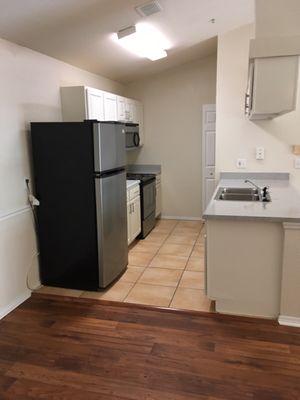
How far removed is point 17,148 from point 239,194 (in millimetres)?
2237

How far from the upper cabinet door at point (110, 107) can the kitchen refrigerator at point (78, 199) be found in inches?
30.5

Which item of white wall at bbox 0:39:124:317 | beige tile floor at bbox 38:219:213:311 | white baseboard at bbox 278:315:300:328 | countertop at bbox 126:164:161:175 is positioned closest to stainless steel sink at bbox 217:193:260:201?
beige tile floor at bbox 38:219:213:311

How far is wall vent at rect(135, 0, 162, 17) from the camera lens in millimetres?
2746

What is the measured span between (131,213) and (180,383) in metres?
2.55

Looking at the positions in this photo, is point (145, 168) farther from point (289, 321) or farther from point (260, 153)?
point (289, 321)

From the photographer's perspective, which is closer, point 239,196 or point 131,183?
point 239,196

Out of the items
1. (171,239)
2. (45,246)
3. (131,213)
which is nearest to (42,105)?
(45,246)

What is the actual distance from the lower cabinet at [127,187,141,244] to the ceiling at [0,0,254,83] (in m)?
1.67

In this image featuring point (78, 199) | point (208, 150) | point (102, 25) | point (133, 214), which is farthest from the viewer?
point (208, 150)

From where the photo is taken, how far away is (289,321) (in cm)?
264

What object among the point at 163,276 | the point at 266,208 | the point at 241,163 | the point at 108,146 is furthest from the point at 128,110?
the point at 266,208

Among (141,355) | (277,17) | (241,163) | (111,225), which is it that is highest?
(277,17)

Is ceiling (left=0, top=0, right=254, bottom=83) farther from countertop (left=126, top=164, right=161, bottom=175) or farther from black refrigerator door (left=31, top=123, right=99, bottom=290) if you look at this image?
countertop (left=126, top=164, right=161, bottom=175)

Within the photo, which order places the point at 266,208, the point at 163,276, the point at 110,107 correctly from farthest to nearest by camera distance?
the point at 110,107
the point at 163,276
the point at 266,208
